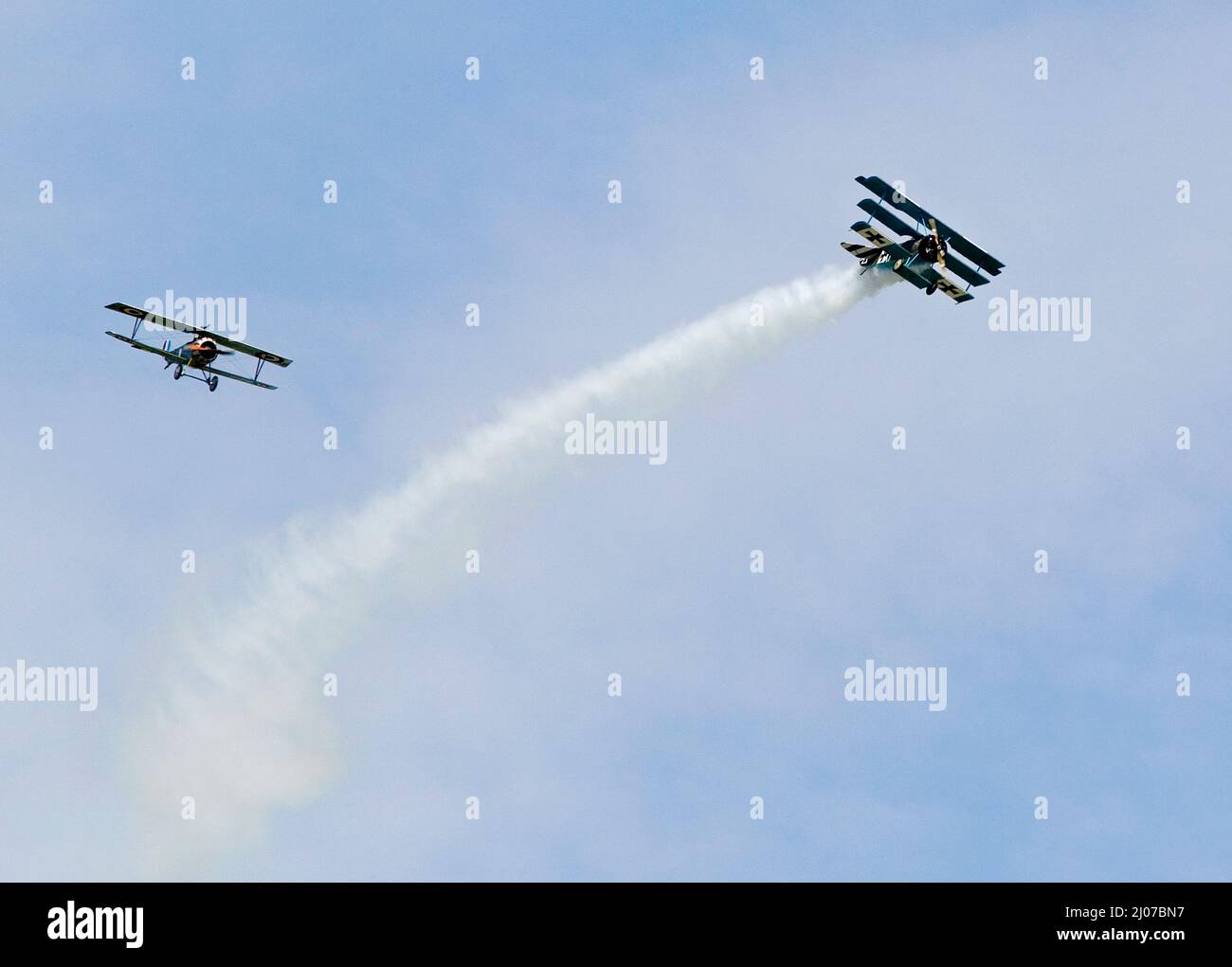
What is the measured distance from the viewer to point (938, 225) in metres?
141

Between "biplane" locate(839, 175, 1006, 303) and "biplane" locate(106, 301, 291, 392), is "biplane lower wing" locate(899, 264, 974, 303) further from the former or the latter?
"biplane" locate(106, 301, 291, 392)

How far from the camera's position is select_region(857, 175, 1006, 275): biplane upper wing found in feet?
456

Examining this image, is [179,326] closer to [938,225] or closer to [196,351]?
[196,351]

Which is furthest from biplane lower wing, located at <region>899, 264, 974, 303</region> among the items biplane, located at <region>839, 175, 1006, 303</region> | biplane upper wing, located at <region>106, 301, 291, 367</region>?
biplane upper wing, located at <region>106, 301, 291, 367</region>
